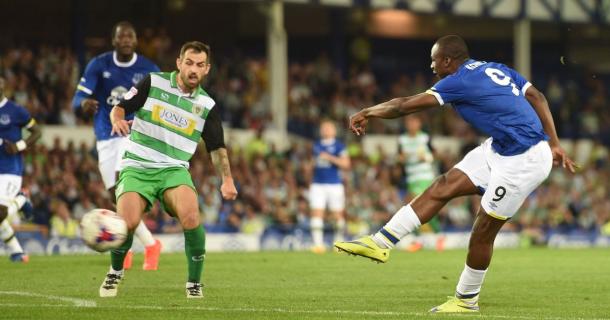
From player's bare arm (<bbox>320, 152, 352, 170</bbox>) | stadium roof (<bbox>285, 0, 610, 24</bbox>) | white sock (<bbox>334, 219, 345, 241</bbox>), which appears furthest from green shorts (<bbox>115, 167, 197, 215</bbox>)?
stadium roof (<bbox>285, 0, 610, 24</bbox>)

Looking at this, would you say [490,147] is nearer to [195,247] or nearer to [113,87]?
[195,247]

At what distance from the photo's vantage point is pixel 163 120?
10.5m

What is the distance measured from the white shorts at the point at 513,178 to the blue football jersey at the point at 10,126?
7859mm

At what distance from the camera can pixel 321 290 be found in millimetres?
12000

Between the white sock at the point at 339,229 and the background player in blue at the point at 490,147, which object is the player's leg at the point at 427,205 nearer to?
the background player in blue at the point at 490,147

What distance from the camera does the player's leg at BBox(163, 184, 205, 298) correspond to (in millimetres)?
10250

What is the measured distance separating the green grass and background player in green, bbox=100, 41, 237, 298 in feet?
1.72

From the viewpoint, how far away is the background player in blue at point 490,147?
9.80 metres

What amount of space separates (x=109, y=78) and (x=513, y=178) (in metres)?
6.12

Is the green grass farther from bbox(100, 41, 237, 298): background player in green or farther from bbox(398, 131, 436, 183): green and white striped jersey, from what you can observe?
bbox(398, 131, 436, 183): green and white striped jersey

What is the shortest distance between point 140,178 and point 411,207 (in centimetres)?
239

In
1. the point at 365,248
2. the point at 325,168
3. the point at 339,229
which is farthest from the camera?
the point at 339,229

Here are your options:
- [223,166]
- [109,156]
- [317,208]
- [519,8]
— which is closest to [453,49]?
[223,166]

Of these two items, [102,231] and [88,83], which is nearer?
[102,231]
